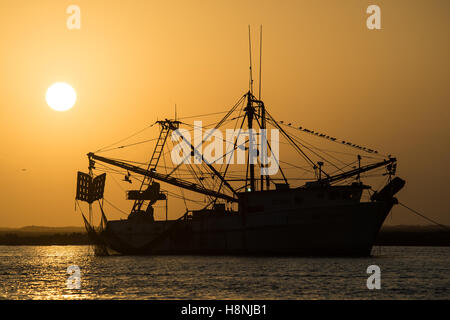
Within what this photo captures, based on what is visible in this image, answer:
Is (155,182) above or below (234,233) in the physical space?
above

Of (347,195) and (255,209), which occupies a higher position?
(347,195)

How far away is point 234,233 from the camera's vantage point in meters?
82.5

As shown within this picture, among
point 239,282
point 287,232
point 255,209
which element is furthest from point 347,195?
point 239,282

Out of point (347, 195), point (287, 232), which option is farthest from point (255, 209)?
point (347, 195)

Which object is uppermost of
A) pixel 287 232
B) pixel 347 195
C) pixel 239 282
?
pixel 347 195

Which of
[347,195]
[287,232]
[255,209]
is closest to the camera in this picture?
[347,195]

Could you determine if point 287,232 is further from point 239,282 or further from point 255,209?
point 239,282

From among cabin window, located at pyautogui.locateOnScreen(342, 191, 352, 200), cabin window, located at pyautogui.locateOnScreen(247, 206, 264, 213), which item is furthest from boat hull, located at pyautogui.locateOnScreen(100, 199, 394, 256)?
cabin window, located at pyautogui.locateOnScreen(342, 191, 352, 200)

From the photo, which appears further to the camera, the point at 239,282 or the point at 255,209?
the point at 255,209

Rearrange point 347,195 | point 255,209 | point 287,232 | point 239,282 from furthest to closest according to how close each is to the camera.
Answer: point 255,209 < point 287,232 < point 347,195 < point 239,282

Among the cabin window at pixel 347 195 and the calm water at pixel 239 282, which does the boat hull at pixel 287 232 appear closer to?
the cabin window at pixel 347 195
